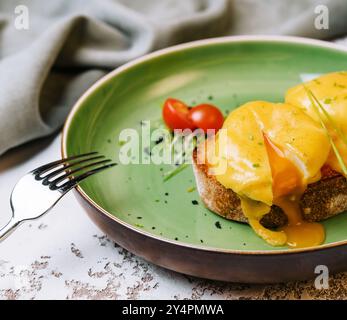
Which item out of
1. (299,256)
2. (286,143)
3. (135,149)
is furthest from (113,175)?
(299,256)

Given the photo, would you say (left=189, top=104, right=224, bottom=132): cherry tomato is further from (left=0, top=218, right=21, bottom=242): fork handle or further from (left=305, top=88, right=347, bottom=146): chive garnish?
(left=0, top=218, right=21, bottom=242): fork handle

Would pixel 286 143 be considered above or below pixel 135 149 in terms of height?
above

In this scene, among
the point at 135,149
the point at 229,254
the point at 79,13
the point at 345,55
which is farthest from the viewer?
the point at 79,13

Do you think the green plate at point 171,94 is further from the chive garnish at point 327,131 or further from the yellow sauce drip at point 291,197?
the chive garnish at point 327,131

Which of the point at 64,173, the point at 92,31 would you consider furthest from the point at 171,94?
the point at 64,173

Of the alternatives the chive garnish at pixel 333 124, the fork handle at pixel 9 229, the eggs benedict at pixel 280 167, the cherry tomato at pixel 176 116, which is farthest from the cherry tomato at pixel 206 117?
the fork handle at pixel 9 229

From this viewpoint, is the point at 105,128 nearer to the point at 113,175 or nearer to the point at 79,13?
the point at 113,175
